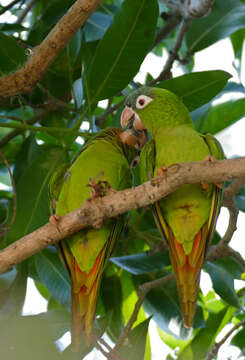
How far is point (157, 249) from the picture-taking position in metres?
2.38

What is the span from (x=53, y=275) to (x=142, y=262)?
1.29 ft

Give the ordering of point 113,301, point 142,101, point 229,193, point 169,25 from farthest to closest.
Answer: point 169,25 → point 113,301 → point 142,101 → point 229,193

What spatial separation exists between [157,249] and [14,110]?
3.61ft

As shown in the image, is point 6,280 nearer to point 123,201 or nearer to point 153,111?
point 123,201

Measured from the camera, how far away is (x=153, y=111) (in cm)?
208

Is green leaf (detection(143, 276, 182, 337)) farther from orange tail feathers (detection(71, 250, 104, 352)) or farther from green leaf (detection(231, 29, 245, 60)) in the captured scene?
green leaf (detection(231, 29, 245, 60))

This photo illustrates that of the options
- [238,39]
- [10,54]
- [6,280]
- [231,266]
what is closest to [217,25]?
[238,39]

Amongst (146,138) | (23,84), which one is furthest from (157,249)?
(23,84)

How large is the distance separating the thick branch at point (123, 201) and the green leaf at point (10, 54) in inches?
33.8

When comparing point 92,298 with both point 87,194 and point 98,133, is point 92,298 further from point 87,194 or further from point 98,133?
point 98,133

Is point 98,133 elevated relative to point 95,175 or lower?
elevated

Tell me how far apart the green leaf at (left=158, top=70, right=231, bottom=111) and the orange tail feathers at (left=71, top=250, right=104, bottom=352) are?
2.50 ft

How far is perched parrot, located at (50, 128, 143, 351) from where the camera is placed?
175 cm

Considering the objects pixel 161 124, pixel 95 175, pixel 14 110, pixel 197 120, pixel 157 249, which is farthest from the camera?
pixel 14 110
